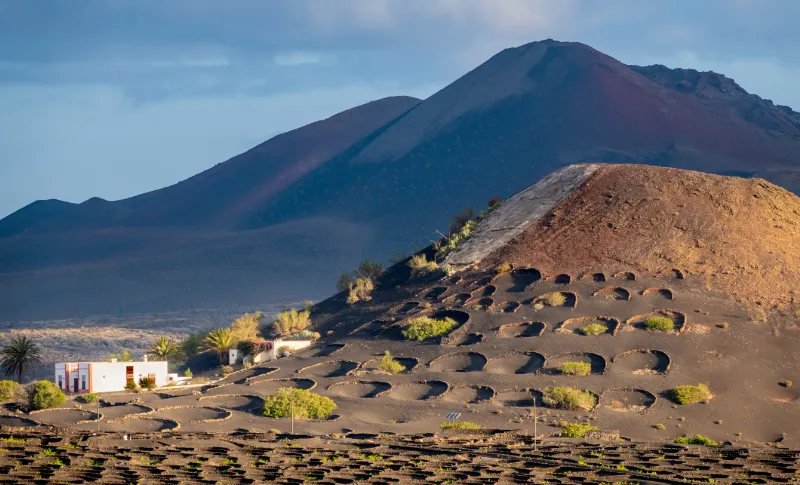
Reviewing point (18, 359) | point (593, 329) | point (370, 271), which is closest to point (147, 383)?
point (18, 359)

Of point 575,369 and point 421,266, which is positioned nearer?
point 575,369

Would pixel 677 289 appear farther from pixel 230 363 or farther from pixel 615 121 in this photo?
pixel 615 121

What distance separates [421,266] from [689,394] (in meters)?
25.0

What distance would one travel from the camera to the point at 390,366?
60.6 m

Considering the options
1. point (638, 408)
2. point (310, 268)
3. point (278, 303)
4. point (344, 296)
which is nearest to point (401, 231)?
point (310, 268)

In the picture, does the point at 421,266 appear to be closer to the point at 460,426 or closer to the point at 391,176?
the point at 460,426

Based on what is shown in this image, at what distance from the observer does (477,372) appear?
5894 cm

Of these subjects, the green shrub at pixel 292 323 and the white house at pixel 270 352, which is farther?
the green shrub at pixel 292 323

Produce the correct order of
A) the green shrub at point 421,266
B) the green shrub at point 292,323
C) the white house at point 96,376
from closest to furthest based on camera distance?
1. the white house at point 96,376
2. the green shrub at point 292,323
3. the green shrub at point 421,266

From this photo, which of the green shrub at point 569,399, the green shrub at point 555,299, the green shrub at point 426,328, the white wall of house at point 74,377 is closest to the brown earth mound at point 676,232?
the green shrub at point 555,299

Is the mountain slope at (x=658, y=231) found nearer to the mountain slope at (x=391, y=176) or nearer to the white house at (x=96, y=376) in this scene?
the white house at (x=96, y=376)

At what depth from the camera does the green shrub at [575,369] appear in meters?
57.8

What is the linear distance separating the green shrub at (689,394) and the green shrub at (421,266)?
74.1ft

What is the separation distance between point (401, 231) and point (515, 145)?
72.6 ft
